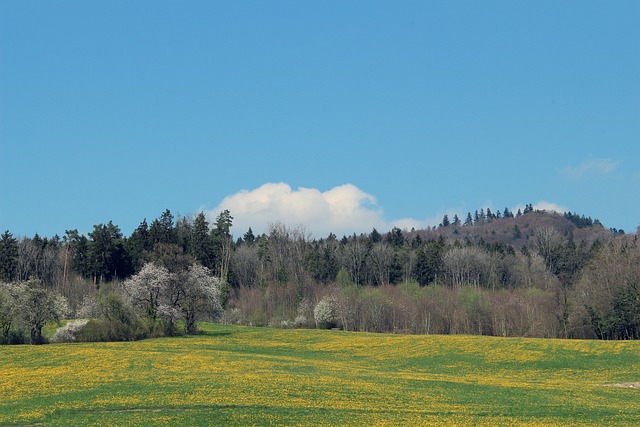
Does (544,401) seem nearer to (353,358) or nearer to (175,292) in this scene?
(353,358)

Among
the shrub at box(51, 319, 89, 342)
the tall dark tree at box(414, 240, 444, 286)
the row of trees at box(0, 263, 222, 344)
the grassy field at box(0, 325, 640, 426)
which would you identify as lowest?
the grassy field at box(0, 325, 640, 426)

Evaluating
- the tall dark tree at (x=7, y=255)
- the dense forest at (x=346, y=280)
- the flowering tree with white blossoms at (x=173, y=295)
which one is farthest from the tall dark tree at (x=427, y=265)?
the tall dark tree at (x=7, y=255)

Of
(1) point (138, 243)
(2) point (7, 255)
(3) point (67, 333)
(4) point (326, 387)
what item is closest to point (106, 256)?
(1) point (138, 243)

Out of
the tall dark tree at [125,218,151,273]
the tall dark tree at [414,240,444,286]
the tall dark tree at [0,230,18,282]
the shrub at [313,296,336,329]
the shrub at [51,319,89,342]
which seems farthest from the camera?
the tall dark tree at [414,240,444,286]

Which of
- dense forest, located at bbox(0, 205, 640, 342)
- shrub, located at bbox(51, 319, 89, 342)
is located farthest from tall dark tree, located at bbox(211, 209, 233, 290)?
shrub, located at bbox(51, 319, 89, 342)

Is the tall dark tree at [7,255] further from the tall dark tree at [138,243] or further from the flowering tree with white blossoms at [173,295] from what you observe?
the flowering tree with white blossoms at [173,295]

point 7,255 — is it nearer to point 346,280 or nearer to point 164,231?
point 164,231

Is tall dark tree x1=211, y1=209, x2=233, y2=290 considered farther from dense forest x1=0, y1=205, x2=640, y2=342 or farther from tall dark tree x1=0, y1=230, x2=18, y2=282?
tall dark tree x1=0, y1=230, x2=18, y2=282

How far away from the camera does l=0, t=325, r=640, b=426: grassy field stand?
3347cm

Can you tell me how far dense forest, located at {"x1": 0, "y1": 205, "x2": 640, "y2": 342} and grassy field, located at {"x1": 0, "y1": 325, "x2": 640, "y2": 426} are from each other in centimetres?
2274

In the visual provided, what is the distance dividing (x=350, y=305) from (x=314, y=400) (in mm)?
86450

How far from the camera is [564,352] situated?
71.8 m

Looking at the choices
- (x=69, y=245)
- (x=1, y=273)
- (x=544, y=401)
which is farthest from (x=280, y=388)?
(x=69, y=245)

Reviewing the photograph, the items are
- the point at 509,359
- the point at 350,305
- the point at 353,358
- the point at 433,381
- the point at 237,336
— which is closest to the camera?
the point at 433,381
